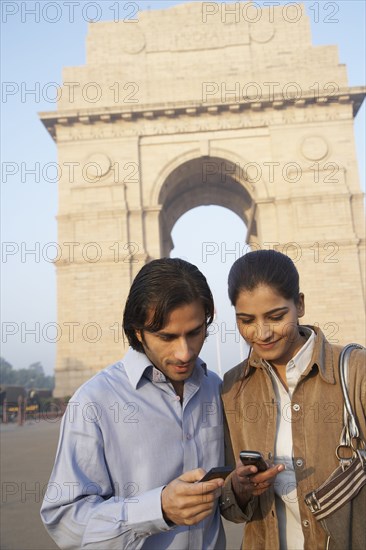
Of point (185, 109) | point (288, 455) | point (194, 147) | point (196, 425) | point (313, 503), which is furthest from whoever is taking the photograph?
point (194, 147)

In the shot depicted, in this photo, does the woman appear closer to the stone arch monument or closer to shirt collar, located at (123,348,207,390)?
shirt collar, located at (123,348,207,390)

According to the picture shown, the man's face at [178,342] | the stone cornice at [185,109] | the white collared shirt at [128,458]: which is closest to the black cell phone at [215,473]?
the white collared shirt at [128,458]

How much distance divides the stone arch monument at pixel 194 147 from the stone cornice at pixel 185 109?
4 centimetres

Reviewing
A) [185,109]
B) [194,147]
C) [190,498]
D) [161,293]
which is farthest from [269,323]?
[185,109]

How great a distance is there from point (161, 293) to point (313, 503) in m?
0.98

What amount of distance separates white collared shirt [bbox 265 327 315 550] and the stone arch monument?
17449 millimetres

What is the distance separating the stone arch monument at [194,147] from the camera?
20.1 m

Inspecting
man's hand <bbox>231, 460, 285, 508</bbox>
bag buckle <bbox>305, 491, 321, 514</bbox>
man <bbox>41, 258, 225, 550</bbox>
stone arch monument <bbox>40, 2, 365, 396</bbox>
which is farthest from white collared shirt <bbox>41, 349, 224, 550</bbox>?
stone arch monument <bbox>40, 2, 365, 396</bbox>

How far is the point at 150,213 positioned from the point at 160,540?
19.7 meters

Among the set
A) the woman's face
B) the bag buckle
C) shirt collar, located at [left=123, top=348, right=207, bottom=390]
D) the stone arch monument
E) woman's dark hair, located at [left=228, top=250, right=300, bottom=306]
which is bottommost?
the bag buckle

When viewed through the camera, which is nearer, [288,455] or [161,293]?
[161,293]

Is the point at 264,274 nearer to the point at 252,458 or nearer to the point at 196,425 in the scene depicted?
the point at 196,425

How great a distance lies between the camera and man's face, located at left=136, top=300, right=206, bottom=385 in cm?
214

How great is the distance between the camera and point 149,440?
2.03m
